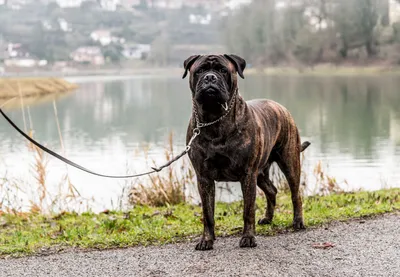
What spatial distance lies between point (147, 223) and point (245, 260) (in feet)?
7.19

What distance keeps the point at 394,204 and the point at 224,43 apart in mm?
70762

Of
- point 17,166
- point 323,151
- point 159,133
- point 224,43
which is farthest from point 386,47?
point 17,166

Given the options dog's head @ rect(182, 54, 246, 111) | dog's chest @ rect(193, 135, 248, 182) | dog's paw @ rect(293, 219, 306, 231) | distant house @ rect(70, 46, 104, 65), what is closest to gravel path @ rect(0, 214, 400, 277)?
dog's paw @ rect(293, 219, 306, 231)

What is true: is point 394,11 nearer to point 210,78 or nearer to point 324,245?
point 324,245

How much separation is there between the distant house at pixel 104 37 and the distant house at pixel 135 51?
12.4 ft

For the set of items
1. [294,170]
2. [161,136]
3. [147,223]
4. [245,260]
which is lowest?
[161,136]

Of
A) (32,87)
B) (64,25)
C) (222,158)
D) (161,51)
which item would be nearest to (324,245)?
(222,158)

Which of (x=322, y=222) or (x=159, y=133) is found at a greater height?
(x=322, y=222)

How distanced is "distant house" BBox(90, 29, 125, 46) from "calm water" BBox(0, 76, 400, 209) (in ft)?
259

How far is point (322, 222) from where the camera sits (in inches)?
294

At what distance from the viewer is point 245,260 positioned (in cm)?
588

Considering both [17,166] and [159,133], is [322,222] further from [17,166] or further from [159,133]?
[159,133]

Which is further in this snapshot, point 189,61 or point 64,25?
point 64,25

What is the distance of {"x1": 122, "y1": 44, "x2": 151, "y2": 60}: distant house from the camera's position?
404 feet
